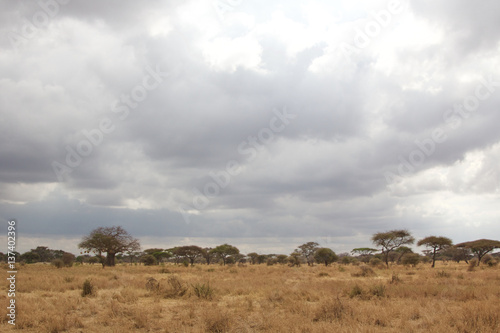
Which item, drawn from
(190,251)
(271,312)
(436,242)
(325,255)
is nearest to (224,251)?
(190,251)

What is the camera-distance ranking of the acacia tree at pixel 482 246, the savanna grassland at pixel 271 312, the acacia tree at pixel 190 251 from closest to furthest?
the savanna grassland at pixel 271 312 < the acacia tree at pixel 482 246 < the acacia tree at pixel 190 251

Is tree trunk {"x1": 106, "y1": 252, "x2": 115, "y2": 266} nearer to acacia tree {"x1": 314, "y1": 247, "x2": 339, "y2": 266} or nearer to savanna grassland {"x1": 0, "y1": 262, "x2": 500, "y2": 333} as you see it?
acacia tree {"x1": 314, "y1": 247, "x2": 339, "y2": 266}

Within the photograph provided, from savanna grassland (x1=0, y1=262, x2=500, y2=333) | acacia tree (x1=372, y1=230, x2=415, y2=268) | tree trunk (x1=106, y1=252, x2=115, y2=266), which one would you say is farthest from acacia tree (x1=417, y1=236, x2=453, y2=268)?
tree trunk (x1=106, y1=252, x2=115, y2=266)

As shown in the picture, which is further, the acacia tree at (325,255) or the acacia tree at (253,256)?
the acacia tree at (253,256)

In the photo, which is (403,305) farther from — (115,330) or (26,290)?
(26,290)

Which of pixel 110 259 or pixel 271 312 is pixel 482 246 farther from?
pixel 110 259

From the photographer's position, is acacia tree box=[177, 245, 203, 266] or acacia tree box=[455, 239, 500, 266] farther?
acacia tree box=[177, 245, 203, 266]

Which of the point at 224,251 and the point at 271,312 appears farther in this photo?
the point at 224,251

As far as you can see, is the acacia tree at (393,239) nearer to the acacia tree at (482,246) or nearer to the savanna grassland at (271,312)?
the acacia tree at (482,246)

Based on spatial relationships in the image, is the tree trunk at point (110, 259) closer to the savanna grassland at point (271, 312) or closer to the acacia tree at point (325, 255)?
the acacia tree at point (325, 255)

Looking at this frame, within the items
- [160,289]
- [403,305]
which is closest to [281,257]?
[160,289]

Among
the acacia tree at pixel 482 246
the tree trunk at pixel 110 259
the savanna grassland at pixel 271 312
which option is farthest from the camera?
the tree trunk at pixel 110 259

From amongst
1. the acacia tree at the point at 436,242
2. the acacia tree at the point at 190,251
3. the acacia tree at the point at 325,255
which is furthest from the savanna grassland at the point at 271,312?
the acacia tree at the point at 190,251

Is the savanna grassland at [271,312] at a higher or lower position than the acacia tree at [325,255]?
higher
